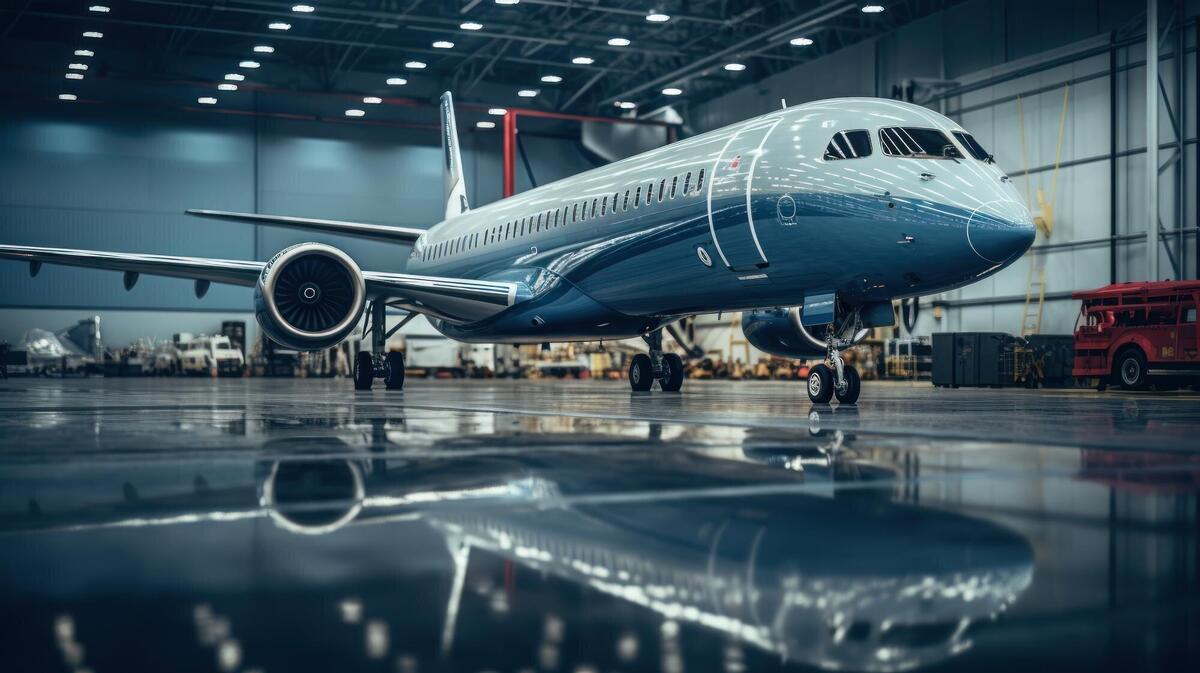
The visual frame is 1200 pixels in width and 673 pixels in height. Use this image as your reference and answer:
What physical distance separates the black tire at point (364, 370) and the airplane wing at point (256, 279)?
109 centimetres

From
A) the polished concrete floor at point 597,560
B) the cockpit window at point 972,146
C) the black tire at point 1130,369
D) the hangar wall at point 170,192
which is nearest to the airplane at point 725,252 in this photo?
the cockpit window at point 972,146

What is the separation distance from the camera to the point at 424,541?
2.77 metres

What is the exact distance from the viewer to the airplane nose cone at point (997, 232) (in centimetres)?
1077

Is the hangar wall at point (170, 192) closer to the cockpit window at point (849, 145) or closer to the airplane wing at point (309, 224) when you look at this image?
the airplane wing at point (309, 224)

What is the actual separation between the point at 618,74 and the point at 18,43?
21163 millimetres

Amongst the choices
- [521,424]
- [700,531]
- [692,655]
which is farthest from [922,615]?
[521,424]

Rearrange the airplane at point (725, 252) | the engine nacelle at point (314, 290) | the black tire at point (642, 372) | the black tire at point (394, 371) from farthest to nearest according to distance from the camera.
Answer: the black tire at point (394, 371)
the black tire at point (642, 372)
the engine nacelle at point (314, 290)
the airplane at point (725, 252)

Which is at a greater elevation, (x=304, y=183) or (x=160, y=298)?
(x=304, y=183)

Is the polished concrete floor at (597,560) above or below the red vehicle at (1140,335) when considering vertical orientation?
below

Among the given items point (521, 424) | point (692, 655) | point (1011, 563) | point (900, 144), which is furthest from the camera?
point (900, 144)

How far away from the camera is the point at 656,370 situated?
17594 mm

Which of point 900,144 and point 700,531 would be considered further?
point 900,144

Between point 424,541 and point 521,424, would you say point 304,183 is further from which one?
point 424,541

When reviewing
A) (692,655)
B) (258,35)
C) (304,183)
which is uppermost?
(258,35)
